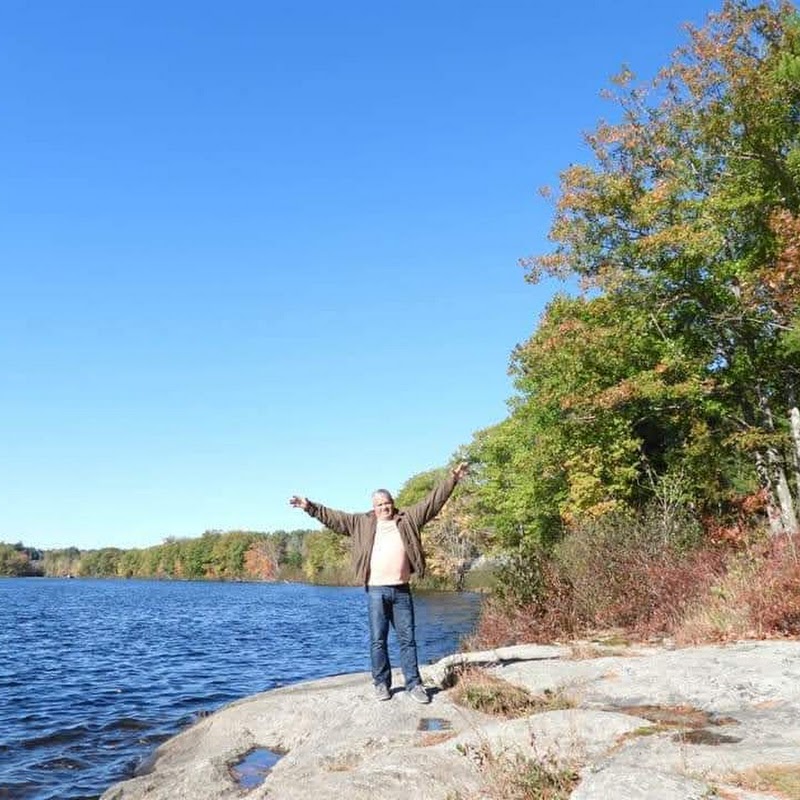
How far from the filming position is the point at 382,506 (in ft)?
29.7

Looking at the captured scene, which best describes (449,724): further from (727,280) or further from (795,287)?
(727,280)

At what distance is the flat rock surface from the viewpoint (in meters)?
5.34

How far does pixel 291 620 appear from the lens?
140 feet

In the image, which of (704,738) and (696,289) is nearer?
(704,738)

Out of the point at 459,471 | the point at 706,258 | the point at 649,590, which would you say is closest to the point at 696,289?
the point at 706,258

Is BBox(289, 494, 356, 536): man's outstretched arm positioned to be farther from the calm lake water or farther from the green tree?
the green tree

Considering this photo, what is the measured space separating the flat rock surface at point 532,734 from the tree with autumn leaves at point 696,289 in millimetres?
12059

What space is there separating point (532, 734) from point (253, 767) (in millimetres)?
3544

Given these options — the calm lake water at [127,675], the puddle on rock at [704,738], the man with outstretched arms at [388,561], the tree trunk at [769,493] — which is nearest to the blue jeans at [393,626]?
the man with outstretched arms at [388,561]

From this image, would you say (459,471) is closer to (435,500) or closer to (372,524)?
(435,500)

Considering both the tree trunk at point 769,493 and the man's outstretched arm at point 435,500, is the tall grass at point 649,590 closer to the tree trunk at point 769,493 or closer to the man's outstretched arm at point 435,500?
A: the man's outstretched arm at point 435,500

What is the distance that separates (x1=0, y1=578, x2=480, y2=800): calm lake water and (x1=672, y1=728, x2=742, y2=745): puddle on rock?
23.8 ft

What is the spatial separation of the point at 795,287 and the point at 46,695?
67.3 feet

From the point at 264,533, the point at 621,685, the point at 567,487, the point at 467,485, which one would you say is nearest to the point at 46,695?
the point at 621,685
